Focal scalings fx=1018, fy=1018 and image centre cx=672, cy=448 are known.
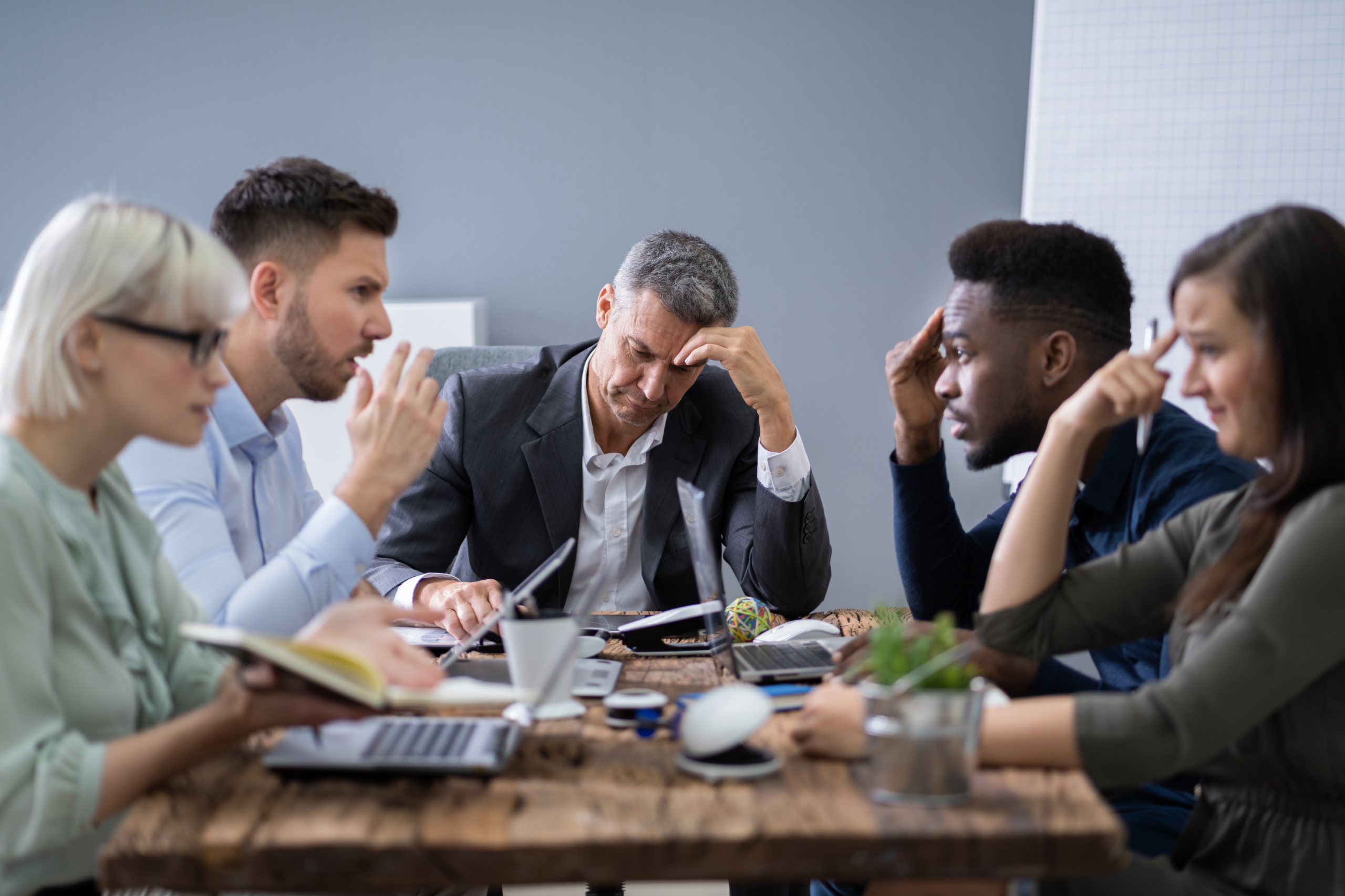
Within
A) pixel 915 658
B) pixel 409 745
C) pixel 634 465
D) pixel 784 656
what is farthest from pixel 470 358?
pixel 915 658

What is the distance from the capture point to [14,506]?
0.86 m

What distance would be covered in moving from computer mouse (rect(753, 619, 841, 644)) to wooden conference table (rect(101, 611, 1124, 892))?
61 centimetres

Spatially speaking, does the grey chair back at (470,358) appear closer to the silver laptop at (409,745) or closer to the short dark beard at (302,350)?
the short dark beard at (302,350)

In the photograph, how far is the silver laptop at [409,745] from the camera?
2.77ft

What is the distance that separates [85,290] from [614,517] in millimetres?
1211

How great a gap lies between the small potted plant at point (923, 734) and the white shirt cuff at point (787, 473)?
1103 mm

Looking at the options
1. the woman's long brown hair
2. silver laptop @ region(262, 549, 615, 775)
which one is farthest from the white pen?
silver laptop @ region(262, 549, 615, 775)

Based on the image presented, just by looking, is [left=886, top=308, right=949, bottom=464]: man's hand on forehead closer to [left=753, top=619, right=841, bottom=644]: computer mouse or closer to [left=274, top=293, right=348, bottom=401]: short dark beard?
[left=753, top=619, right=841, bottom=644]: computer mouse

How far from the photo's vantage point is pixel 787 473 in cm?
189

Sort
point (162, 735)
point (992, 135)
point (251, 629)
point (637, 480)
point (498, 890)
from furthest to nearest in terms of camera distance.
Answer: point (992, 135), point (637, 480), point (498, 890), point (251, 629), point (162, 735)

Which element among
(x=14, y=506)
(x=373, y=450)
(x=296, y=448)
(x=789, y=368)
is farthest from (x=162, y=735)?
(x=789, y=368)

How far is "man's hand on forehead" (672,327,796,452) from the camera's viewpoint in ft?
6.11

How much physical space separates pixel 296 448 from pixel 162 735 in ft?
2.99

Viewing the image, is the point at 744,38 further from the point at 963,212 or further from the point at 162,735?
the point at 162,735
